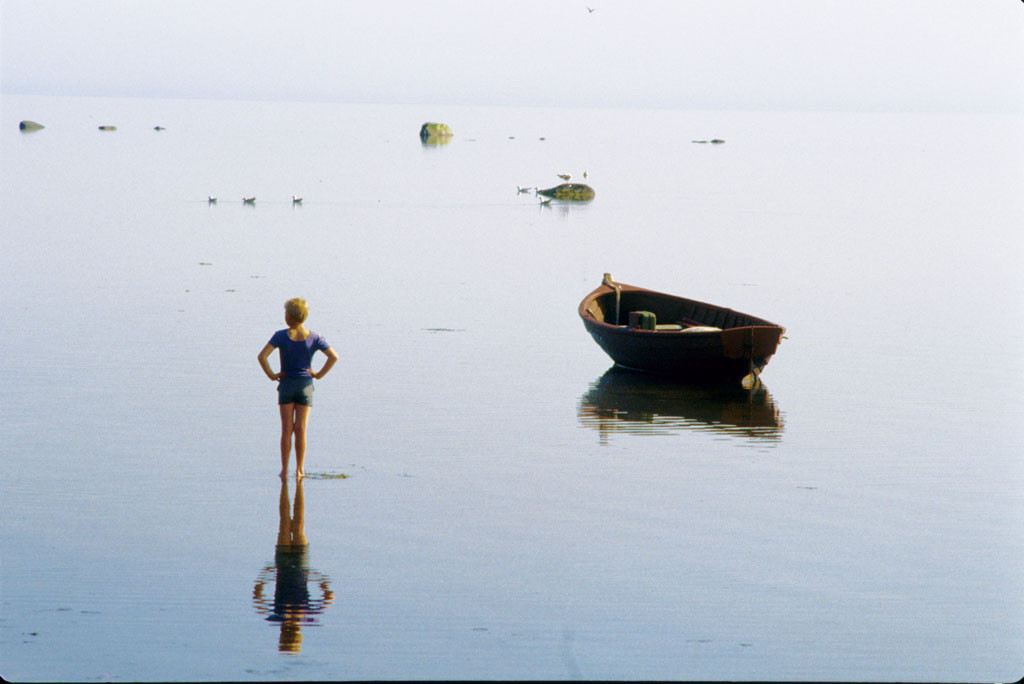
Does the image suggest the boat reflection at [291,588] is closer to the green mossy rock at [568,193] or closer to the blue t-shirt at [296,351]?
the blue t-shirt at [296,351]

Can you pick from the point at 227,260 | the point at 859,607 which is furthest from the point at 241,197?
the point at 859,607

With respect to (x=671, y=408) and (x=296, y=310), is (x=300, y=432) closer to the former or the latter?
(x=296, y=310)

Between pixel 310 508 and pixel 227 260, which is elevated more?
pixel 227 260

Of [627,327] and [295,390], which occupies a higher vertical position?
[627,327]

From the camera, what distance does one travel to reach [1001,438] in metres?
20.9

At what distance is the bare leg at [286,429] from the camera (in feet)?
49.8

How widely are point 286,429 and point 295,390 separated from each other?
2.18 feet

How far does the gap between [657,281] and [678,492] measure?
87.7 ft

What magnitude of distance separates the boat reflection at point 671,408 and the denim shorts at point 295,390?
6.23 meters

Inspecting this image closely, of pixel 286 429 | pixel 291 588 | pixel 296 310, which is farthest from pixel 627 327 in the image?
pixel 291 588

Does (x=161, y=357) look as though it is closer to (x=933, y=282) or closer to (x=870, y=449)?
(x=870, y=449)

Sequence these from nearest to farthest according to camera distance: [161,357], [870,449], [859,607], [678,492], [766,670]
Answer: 1. [766,670]
2. [859,607]
3. [678,492]
4. [870,449]
5. [161,357]

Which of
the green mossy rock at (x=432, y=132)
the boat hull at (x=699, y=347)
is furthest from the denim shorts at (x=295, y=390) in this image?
the green mossy rock at (x=432, y=132)

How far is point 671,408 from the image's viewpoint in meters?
22.6
